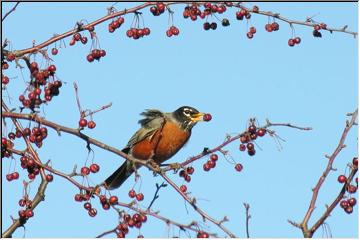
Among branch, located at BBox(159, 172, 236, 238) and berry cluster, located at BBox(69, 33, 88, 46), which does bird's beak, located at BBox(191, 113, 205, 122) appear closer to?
berry cluster, located at BBox(69, 33, 88, 46)

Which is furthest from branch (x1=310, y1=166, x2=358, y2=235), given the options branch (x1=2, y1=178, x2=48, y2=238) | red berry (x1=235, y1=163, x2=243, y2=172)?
branch (x1=2, y1=178, x2=48, y2=238)

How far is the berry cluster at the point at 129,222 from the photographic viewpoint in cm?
308

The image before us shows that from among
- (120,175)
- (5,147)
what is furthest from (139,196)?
(120,175)

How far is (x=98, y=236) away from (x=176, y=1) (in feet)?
5.34

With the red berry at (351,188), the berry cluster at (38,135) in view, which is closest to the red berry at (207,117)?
the berry cluster at (38,135)

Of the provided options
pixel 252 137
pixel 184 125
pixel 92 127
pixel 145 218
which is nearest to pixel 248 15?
pixel 252 137

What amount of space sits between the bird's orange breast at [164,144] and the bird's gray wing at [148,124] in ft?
0.15

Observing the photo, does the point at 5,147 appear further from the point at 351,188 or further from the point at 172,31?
the point at 351,188

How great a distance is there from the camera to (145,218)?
10.2 ft

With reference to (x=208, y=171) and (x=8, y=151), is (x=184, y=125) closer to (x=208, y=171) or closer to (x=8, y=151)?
(x=208, y=171)

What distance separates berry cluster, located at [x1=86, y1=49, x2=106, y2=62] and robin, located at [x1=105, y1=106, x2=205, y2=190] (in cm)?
197

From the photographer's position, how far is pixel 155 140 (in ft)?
20.5

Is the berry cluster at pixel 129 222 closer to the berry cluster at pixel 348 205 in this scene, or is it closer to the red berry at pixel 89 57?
the berry cluster at pixel 348 205

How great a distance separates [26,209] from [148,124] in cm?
298
